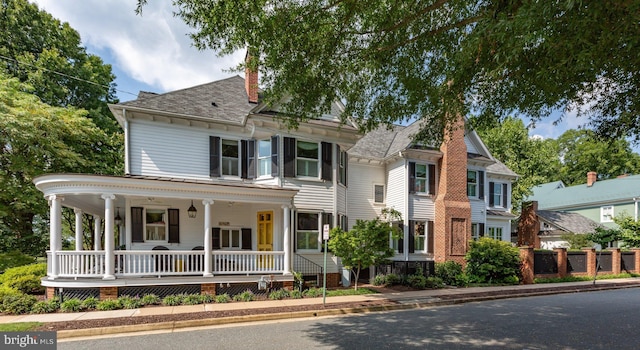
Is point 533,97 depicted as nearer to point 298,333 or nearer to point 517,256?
point 298,333

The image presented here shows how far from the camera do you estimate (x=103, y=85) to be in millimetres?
22688

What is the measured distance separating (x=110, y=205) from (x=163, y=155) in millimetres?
3694

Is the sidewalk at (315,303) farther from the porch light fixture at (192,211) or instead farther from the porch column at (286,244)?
the porch light fixture at (192,211)

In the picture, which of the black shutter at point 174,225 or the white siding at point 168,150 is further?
the white siding at point 168,150

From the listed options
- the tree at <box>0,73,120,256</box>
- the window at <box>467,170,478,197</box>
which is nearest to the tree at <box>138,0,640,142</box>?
the window at <box>467,170,478,197</box>

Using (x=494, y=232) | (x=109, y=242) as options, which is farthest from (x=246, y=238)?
(x=494, y=232)

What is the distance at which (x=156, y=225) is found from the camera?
13133 mm

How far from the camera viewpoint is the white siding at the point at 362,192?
18.0 m

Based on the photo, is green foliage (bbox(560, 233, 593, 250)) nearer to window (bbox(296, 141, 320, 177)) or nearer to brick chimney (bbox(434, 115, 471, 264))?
brick chimney (bbox(434, 115, 471, 264))

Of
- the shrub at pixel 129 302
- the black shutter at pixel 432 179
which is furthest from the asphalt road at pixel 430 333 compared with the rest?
the black shutter at pixel 432 179

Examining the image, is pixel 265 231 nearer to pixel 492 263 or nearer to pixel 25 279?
pixel 25 279

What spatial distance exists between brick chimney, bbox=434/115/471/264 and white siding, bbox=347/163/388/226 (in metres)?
3.38

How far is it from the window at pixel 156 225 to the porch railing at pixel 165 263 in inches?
43.9

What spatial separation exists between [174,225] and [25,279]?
4902 millimetres
